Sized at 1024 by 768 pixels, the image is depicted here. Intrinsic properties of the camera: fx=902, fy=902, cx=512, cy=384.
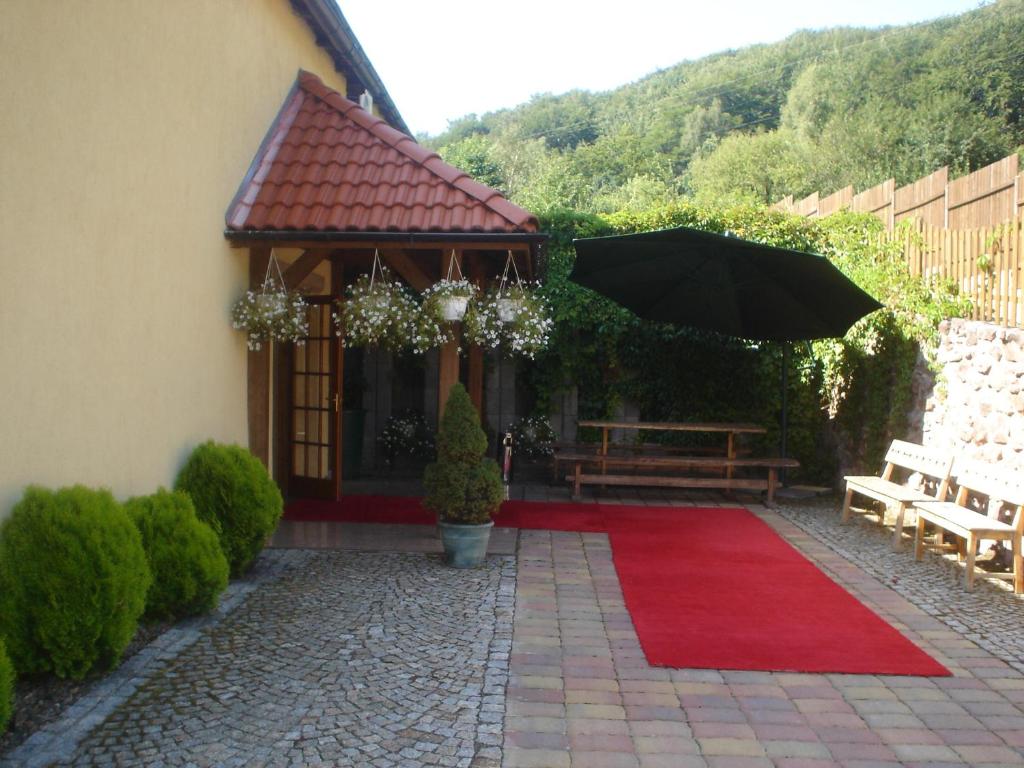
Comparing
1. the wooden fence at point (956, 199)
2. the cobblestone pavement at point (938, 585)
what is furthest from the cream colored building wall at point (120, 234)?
the wooden fence at point (956, 199)

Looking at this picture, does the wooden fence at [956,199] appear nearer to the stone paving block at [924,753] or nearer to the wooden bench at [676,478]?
the wooden bench at [676,478]

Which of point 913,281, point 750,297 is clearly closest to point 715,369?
point 750,297

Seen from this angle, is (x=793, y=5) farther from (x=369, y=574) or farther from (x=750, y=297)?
(x=369, y=574)

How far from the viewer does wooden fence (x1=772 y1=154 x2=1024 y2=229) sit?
805cm

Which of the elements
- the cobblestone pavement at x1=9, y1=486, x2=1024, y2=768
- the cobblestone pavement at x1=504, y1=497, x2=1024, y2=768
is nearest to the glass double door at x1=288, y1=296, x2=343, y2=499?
the cobblestone pavement at x1=9, y1=486, x2=1024, y2=768

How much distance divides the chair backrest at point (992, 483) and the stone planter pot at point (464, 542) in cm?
374

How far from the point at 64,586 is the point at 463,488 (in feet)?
10.2

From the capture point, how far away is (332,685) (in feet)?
14.2

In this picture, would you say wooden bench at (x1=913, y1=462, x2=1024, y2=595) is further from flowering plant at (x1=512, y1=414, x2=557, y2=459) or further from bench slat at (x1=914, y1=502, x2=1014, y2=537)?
flowering plant at (x1=512, y1=414, x2=557, y2=459)

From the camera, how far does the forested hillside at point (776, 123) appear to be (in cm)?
3278

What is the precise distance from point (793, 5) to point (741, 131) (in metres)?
9.31

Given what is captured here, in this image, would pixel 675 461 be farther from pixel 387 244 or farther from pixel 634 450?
pixel 387 244

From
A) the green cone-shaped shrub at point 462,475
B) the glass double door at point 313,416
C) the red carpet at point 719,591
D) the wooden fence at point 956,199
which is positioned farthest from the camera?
the glass double door at point 313,416

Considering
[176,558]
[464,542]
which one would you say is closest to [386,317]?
[464,542]
